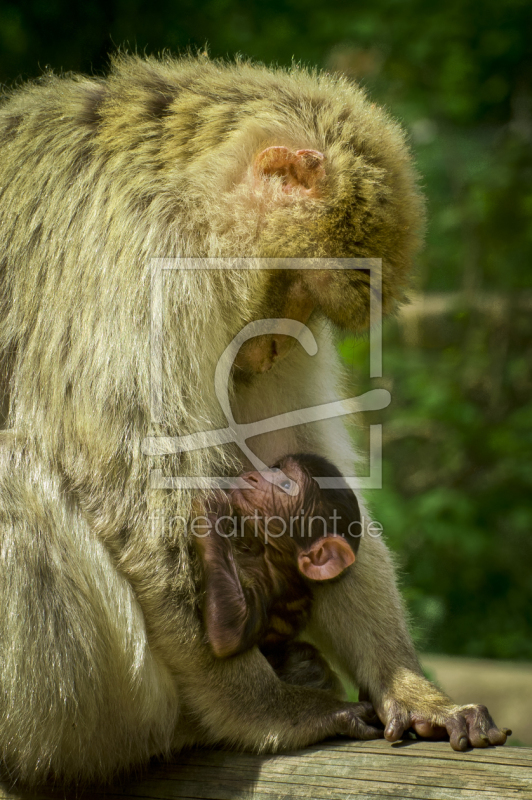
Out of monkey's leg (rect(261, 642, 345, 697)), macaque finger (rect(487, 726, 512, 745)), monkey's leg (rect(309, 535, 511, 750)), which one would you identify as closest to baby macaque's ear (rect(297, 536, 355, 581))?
monkey's leg (rect(309, 535, 511, 750))

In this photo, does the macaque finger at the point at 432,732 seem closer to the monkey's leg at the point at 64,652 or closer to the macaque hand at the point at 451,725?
the macaque hand at the point at 451,725

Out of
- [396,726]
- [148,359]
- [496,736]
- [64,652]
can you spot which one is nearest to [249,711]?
[396,726]

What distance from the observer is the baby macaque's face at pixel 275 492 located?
2.47m

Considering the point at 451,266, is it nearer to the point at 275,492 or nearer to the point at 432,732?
the point at 275,492

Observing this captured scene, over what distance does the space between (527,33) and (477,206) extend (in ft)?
4.52

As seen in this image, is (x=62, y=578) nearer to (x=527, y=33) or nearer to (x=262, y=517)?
(x=262, y=517)

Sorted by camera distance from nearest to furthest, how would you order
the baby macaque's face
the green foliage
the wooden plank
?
the wooden plank → the baby macaque's face → the green foliage

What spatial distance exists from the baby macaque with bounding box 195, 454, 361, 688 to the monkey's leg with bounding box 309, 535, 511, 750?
0.24ft

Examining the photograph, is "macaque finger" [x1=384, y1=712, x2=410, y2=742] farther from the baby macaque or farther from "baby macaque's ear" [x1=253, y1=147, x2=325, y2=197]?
"baby macaque's ear" [x1=253, y1=147, x2=325, y2=197]

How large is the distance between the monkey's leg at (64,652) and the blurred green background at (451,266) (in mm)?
2963

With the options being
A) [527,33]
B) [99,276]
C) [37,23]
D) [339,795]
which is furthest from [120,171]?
[527,33]

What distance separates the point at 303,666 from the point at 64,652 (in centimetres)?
74

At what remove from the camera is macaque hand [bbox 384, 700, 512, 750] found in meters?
1.92

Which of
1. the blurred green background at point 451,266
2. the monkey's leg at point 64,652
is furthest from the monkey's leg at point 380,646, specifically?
the blurred green background at point 451,266
